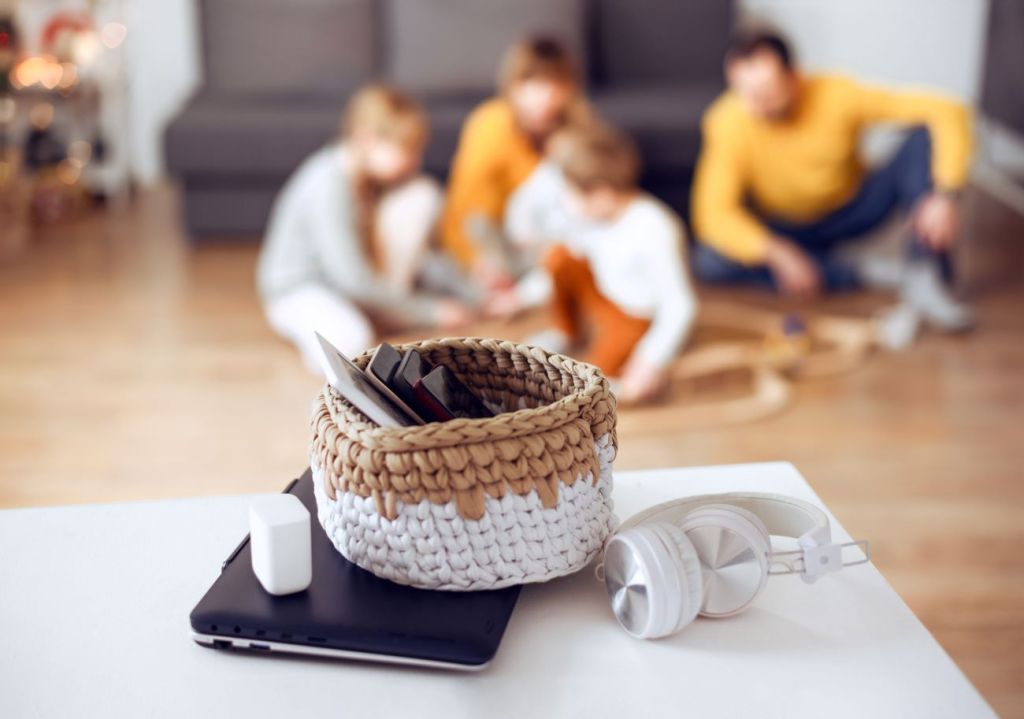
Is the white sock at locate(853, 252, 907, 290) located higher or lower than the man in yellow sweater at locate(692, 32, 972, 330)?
lower

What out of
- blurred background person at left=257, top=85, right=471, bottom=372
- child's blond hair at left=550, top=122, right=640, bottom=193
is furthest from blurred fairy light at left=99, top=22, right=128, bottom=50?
child's blond hair at left=550, top=122, right=640, bottom=193

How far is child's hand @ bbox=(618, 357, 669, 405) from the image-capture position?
251cm

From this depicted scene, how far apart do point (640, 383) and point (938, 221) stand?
856 millimetres

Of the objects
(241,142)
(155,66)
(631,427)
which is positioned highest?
(155,66)

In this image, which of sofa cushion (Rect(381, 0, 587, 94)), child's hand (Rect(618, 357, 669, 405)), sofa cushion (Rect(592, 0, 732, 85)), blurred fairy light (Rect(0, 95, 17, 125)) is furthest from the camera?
sofa cushion (Rect(592, 0, 732, 85))

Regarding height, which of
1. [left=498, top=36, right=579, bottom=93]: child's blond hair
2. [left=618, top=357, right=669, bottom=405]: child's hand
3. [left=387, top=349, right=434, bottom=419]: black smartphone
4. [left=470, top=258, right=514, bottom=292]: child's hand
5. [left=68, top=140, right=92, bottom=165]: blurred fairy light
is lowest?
[left=618, top=357, right=669, bottom=405]: child's hand

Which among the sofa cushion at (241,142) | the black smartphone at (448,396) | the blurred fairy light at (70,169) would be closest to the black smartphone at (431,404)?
the black smartphone at (448,396)

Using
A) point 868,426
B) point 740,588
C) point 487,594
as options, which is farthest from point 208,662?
point 868,426

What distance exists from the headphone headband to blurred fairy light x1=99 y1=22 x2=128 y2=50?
328 centimetres

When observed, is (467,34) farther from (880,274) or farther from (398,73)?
(880,274)

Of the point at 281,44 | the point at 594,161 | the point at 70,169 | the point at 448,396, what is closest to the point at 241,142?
the point at 281,44

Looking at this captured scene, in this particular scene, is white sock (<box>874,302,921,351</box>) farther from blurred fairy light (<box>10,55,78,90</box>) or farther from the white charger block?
blurred fairy light (<box>10,55,78,90</box>)

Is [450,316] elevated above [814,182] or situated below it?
below

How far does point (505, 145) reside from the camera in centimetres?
320
